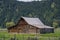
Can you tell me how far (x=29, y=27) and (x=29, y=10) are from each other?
56677mm

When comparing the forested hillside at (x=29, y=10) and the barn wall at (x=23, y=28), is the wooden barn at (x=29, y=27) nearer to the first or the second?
the barn wall at (x=23, y=28)

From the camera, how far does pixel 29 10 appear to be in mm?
125562

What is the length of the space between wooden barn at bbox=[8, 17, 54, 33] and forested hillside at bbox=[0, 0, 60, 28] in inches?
1784

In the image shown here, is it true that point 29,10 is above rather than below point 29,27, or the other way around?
above

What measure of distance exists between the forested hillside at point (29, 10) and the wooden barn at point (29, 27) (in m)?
45.3

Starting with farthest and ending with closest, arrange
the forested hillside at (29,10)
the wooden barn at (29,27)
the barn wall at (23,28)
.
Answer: the forested hillside at (29,10)
the barn wall at (23,28)
the wooden barn at (29,27)

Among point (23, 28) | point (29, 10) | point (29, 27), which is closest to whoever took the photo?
point (29, 27)

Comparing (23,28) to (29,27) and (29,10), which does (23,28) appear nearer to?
(29,27)

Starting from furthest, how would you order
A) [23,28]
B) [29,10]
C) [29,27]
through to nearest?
[29,10], [23,28], [29,27]

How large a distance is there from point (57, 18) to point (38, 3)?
13.1 metres

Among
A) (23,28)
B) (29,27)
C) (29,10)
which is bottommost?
(23,28)

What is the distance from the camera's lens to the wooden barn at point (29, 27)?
67438 millimetres

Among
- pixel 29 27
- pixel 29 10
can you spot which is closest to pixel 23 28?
pixel 29 27

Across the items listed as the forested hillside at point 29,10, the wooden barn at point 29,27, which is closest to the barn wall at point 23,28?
the wooden barn at point 29,27
